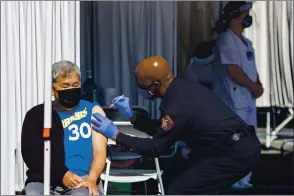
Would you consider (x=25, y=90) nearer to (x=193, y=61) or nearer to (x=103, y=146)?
(x=103, y=146)

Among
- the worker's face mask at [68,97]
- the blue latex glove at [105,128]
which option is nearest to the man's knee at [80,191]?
the blue latex glove at [105,128]

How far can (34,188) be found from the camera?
488cm

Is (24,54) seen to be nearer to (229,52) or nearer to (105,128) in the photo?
(105,128)

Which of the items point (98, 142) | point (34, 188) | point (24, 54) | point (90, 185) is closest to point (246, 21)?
point (24, 54)

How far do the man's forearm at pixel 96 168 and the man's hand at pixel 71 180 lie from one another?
0.25 ft

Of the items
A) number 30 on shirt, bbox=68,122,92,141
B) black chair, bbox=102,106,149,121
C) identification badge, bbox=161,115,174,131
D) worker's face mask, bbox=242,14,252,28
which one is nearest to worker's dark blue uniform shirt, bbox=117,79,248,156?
identification badge, bbox=161,115,174,131

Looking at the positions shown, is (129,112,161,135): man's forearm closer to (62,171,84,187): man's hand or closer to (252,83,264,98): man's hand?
(62,171,84,187): man's hand

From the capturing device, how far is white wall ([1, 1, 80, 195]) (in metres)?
5.84

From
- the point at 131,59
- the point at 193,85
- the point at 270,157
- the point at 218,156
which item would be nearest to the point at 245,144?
the point at 218,156

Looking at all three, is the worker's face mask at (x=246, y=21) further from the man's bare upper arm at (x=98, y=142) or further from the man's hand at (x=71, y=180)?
the man's hand at (x=71, y=180)

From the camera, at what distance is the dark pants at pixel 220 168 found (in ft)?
16.0

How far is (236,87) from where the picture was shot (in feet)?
22.4

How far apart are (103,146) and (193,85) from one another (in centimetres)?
76

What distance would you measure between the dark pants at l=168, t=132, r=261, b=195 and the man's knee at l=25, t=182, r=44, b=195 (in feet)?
3.01
